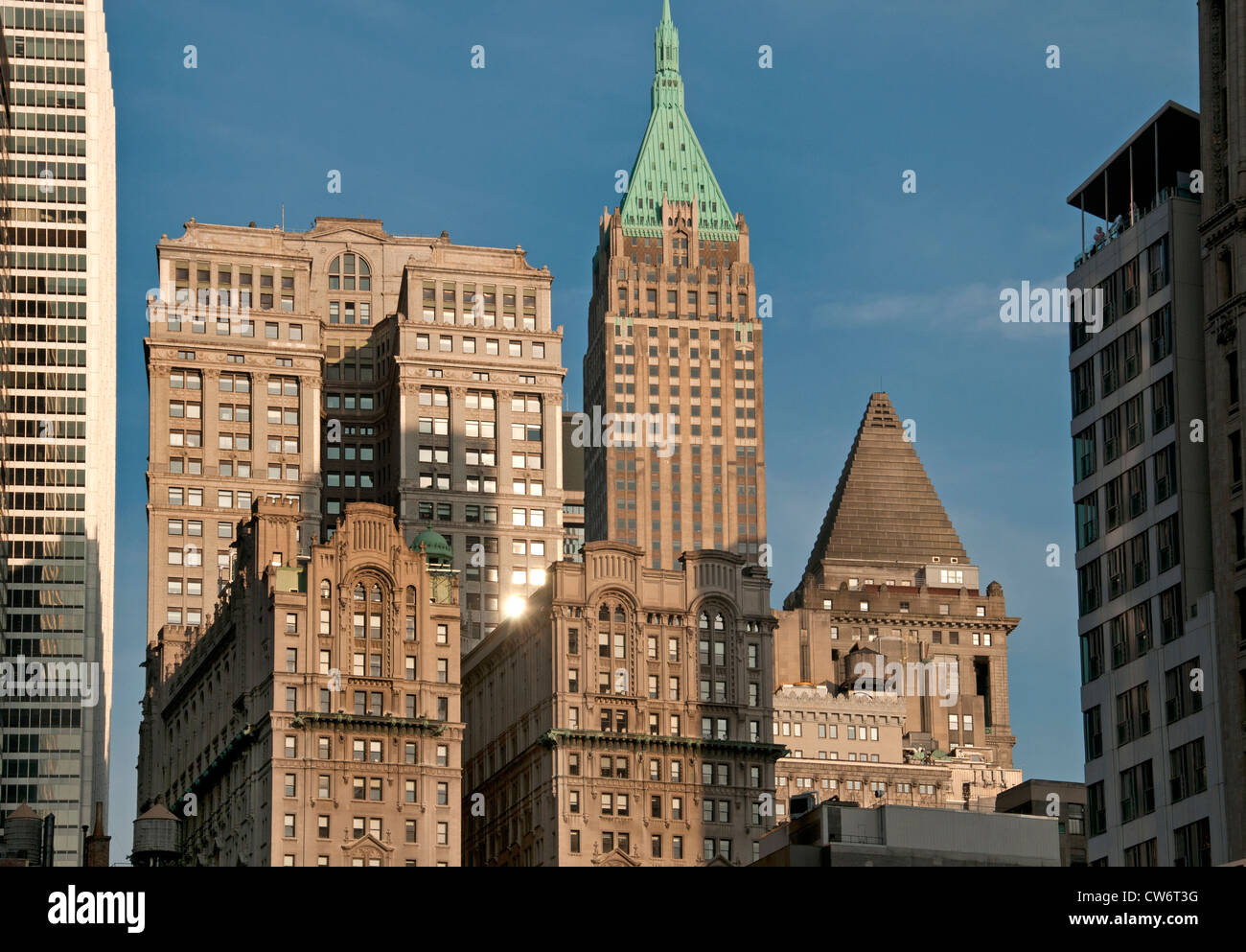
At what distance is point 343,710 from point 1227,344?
97.6m

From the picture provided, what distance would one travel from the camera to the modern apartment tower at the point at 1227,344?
10225cm

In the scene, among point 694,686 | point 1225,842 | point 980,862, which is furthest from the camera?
point 694,686

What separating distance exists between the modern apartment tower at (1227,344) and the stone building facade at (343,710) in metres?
91.4

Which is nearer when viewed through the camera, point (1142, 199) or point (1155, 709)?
point (1155, 709)

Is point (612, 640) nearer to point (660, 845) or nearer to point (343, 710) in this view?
point (660, 845)

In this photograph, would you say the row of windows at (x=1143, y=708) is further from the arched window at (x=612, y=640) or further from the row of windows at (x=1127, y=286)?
the arched window at (x=612, y=640)

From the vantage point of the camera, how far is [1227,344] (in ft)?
355

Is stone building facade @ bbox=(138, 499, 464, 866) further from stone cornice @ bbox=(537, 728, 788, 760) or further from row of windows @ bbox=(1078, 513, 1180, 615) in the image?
row of windows @ bbox=(1078, 513, 1180, 615)

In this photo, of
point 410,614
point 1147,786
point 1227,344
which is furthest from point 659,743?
point 1227,344

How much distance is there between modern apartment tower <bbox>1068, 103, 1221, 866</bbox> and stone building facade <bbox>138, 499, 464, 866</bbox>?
7987cm

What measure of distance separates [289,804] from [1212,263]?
95.8m

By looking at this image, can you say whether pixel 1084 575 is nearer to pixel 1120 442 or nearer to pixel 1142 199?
pixel 1120 442

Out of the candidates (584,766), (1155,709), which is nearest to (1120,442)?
(1155,709)
